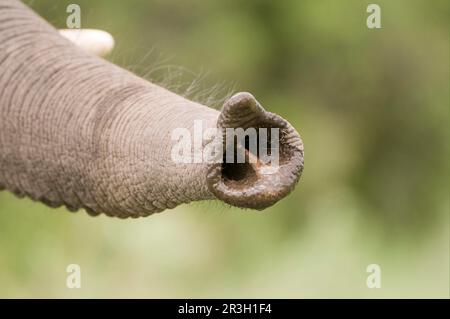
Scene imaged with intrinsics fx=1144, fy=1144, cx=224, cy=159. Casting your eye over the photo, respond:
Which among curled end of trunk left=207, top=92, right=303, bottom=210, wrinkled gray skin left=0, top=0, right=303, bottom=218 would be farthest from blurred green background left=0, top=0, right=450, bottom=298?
curled end of trunk left=207, top=92, right=303, bottom=210

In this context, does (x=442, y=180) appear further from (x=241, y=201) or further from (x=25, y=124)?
(x=241, y=201)

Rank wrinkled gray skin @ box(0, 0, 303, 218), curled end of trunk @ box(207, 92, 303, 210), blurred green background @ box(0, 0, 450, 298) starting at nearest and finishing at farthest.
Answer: curled end of trunk @ box(207, 92, 303, 210)
wrinkled gray skin @ box(0, 0, 303, 218)
blurred green background @ box(0, 0, 450, 298)

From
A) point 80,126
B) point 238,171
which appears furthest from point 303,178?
point 238,171

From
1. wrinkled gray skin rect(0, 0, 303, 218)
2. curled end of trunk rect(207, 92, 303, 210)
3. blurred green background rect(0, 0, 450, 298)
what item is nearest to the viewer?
curled end of trunk rect(207, 92, 303, 210)

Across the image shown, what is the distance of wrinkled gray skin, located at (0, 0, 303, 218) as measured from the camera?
1694 millimetres

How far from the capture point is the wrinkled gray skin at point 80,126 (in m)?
1.69

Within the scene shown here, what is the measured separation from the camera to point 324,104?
16.4 feet

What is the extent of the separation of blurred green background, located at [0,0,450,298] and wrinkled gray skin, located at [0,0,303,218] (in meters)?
2.06

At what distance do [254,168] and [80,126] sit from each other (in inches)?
19.7

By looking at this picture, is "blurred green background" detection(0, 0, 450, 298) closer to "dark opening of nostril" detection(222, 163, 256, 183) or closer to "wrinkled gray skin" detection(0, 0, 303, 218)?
"wrinkled gray skin" detection(0, 0, 303, 218)

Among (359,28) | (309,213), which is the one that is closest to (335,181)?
(309,213)

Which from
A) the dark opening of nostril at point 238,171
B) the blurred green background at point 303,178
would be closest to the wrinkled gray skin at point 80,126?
the dark opening of nostril at point 238,171

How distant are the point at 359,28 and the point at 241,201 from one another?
3559 millimetres

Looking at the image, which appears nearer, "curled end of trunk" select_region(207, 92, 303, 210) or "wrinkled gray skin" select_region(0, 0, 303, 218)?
"curled end of trunk" select_region(207, 92, 303, 210)
